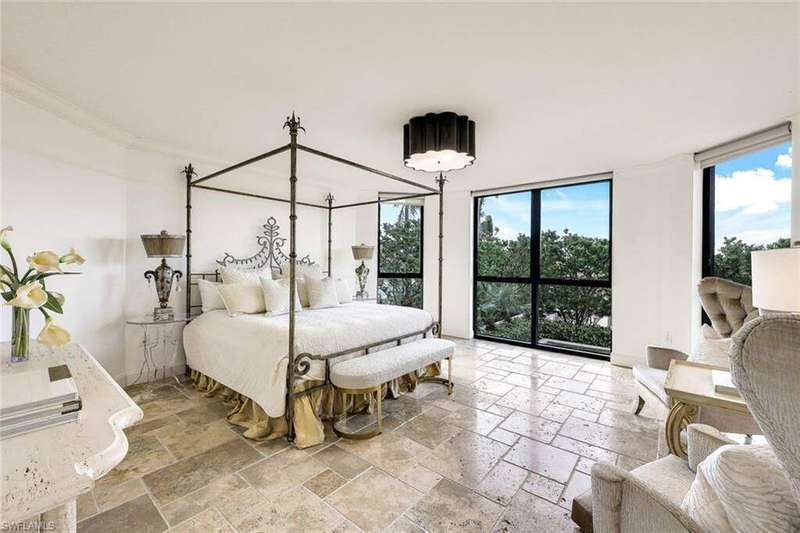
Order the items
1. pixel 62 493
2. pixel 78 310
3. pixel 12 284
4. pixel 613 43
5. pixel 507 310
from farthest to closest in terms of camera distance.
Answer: pixel 507 310 → pixel 78 310 → pixel 613 43 → pixel 12 284 → pixel 62 493

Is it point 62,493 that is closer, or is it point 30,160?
point 62,493

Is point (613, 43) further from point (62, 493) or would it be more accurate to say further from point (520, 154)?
point (62, 493)

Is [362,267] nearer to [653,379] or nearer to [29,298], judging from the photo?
[653,379]

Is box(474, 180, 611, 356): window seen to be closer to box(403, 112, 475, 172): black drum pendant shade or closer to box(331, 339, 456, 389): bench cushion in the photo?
box(331, 339, 456, 389): bench cushion

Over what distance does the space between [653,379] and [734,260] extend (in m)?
1.96

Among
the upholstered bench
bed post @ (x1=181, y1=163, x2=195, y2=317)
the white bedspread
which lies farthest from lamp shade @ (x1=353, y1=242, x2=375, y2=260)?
the upholstered bench

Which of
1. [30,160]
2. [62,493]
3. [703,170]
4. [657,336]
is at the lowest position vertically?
[657,336]

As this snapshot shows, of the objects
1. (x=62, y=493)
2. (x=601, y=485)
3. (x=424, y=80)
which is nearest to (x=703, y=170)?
(x=424, y=80)

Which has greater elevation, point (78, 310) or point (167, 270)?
point (167, 270)

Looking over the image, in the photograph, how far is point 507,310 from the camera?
5.40 m

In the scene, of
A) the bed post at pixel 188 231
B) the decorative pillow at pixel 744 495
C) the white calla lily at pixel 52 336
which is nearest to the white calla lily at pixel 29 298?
the white calla lily at pixel 52 336

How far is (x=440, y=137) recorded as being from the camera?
258 cm

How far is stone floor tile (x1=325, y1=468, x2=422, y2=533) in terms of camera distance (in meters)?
1.72

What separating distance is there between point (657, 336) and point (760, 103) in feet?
8.56
